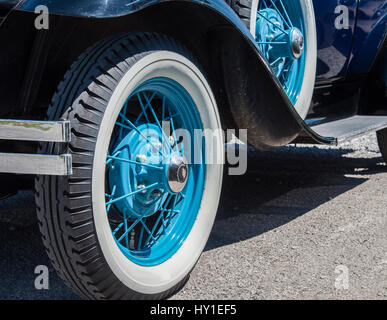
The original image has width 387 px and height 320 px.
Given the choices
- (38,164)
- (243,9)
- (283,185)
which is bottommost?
(283,185)

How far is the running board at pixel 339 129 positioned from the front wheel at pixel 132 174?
2.45 feet

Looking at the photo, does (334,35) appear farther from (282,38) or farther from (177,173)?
(177,173)

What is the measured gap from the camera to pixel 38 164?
1.70 m

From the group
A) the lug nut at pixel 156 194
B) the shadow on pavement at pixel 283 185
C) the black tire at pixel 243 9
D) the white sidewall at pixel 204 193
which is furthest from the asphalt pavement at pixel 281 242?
the black tire at pixel 243 9

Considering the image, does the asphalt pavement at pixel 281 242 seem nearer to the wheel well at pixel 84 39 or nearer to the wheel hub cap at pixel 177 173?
the wheel hub cap at pixel 177 173

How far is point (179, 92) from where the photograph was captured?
7.38ft

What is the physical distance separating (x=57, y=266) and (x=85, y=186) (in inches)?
11.4

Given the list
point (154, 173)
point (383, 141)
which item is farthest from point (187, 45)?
point (383, 141)

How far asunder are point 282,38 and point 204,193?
96 cm

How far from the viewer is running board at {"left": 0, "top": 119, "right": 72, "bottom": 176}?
1686 millimetres

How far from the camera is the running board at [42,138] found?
5.53 ft

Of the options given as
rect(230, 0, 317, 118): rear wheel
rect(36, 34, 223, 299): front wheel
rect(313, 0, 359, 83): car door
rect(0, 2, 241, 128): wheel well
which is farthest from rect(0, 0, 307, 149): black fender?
rect(313, 0, 359, 83): car door

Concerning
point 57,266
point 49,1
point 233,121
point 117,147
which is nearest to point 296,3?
point 233,121

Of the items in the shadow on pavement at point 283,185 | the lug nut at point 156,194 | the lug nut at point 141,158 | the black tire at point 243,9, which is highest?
the black tire at point 243,9
